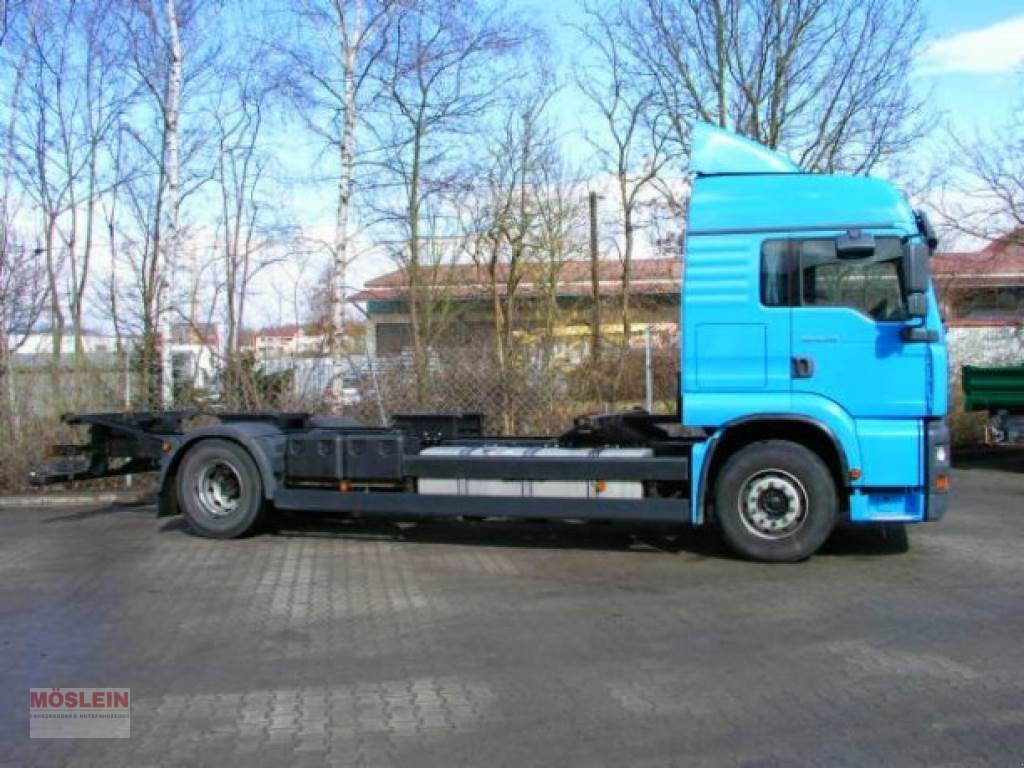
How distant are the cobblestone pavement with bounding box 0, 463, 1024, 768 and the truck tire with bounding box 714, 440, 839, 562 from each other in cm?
24

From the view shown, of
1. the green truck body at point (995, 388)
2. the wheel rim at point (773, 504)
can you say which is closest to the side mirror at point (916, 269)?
the wheel rim at point (773, 504)

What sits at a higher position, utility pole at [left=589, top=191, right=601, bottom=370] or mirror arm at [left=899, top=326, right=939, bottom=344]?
utility pole at [left=589, top=191, right=601, bottom=370]

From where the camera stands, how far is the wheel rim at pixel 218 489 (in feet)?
30.9

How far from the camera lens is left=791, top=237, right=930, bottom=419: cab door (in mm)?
7449

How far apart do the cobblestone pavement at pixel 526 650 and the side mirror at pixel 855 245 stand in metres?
2.55

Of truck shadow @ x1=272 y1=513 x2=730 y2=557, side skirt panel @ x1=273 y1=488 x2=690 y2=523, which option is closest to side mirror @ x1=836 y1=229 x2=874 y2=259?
side skirt panel @ x1=273 y1=488 x2=690 y2=523

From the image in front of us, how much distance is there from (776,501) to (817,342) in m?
1.35

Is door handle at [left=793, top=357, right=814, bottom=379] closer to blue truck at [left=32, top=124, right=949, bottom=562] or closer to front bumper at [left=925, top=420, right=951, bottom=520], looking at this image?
blue truck at [left=32, top=124, right=949, bottom=562]

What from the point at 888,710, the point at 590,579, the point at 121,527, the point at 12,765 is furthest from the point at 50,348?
the point at 888,710

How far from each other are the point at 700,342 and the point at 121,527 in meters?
6.73

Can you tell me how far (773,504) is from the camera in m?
7.76

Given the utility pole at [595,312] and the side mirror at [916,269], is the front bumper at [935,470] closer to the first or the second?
the side mirror at [916,269]

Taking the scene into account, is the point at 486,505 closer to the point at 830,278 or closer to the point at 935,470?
the point at 830,278

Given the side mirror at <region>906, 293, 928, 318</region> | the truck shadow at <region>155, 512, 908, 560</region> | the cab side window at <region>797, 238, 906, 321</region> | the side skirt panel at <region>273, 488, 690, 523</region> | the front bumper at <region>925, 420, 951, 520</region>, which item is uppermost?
the cab side window at <region>797, 238, 906, 321</region>
